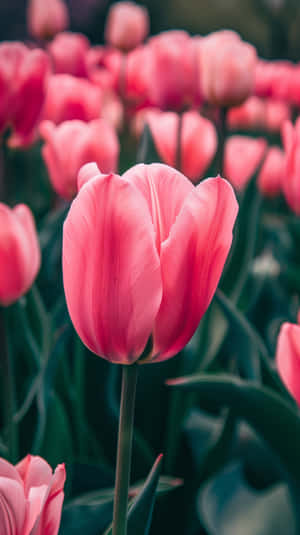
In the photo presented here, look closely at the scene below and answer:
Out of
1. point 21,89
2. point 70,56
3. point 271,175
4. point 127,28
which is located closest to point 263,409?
point 21,89

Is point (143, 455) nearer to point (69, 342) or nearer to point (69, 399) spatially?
point (69, 399)

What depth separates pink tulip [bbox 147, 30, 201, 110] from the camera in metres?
0.96

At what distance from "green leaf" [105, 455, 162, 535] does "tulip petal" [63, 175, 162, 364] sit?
10 cm

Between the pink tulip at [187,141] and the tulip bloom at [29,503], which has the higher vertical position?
the tulip bloom at [29,503]

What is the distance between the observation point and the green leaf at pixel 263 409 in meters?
0.48

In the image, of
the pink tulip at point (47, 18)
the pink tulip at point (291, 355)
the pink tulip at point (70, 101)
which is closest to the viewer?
the pink tulip at point (291, 355)

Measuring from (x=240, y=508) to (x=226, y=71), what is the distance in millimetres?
617

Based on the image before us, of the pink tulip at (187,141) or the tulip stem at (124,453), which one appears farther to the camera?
the pink tulip at (187,141)

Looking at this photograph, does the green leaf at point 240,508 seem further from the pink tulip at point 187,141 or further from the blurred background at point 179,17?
the blurred background at point 179,17

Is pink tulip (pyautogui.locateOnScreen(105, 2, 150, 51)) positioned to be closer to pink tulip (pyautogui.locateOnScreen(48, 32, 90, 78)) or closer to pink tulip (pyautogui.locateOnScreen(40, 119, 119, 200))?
pink tulip (pyautogui.locateOnScreen(48, 32, 90, 78))

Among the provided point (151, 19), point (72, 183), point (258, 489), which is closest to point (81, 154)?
point (72, 183)

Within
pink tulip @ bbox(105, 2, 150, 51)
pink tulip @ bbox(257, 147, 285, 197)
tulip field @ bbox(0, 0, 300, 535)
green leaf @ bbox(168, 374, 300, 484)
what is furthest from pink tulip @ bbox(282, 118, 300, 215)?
pink tulip @ bbox(105, 2, 150, 51)

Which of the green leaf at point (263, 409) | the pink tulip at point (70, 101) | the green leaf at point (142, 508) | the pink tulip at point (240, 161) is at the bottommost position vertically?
the pink tulip at point (240, 161)

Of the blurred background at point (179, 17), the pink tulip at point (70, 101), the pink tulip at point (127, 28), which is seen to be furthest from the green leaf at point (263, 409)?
the blurred background at point (179, 17)
